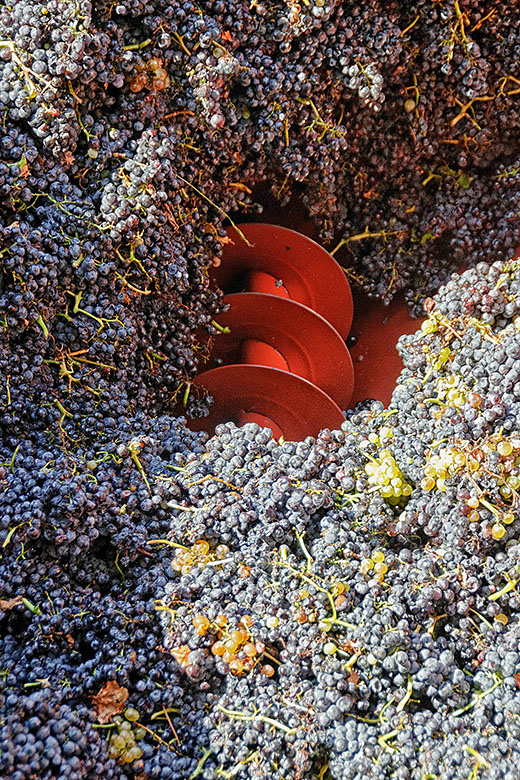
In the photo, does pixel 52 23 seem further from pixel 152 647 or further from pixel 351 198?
pixel 152 647

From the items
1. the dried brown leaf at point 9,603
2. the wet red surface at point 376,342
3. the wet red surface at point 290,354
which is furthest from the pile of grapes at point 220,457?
the wet red surface at point 376,342

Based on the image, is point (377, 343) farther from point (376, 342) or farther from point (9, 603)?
point (9, 603)

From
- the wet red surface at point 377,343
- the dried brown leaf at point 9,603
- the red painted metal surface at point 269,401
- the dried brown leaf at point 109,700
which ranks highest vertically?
the wet red surface at point 377,343

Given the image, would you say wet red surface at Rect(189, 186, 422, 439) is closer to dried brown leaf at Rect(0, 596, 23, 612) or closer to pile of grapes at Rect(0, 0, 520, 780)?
pile of grapes at Rect(0, 0, 520, 780)

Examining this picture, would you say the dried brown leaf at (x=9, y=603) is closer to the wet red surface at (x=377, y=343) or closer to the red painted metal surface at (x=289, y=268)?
Answer: the red painted metal surface at (x=289, y=268)

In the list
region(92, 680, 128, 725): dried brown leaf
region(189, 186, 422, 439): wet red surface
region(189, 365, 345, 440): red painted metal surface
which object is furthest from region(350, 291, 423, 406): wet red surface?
region(92, 680, 128, 725): dried brown leaf
